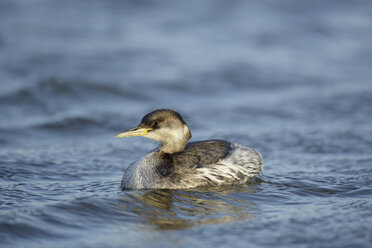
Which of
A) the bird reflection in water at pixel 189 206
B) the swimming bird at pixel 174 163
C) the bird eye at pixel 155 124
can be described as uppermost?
the bird eye at pixel 155 124

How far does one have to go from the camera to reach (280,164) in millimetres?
9594

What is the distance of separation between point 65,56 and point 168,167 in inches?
337

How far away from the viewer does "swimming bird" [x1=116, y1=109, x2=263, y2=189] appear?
26.7 ft

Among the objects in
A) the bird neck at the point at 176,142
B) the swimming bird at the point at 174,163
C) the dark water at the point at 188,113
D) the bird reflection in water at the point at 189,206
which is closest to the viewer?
the dark water at the point at 188,113

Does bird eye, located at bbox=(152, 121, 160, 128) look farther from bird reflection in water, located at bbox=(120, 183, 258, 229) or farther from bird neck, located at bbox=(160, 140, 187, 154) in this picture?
bird reflection in water, located at bbox=(120, 183, 258, 229)

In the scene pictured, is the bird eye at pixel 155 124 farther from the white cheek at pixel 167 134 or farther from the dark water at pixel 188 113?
the dark water at pixel 188 113

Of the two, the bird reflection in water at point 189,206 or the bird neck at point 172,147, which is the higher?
the bird neck at point 172,147

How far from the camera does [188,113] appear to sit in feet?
41.8

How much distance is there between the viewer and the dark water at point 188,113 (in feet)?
22.4

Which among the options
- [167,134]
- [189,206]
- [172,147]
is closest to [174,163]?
[172,147]

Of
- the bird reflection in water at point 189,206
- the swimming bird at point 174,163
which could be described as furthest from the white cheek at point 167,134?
the bird reflection in water at point 189,206

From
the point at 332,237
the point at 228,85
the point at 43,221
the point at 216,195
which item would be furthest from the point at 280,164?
the point at 228,85

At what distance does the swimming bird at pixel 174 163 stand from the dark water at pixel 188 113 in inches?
8.1

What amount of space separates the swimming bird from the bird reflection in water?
0.56 feet
